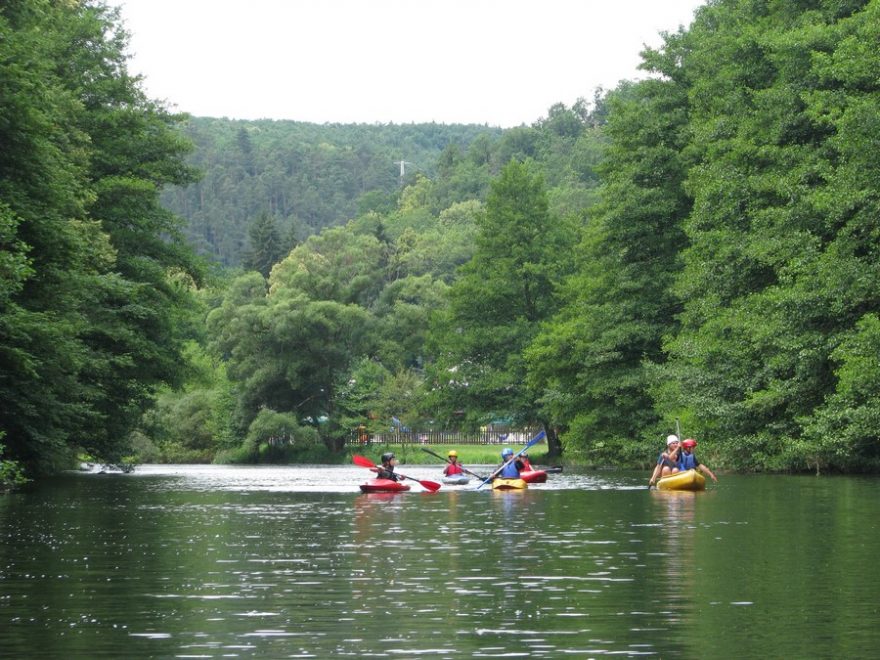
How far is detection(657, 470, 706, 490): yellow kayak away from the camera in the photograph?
39.3 meters

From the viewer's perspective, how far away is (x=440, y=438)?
10131 centimetres

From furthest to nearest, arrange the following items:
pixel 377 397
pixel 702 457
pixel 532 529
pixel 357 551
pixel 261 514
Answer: pixel 377 397
pixel 702 457
pixel 261 514
pixel 532 529
pixel 357 551

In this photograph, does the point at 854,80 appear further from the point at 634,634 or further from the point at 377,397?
the point at 377,397

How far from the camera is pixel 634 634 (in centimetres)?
1345

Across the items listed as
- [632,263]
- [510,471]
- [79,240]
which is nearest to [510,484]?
[510,471]

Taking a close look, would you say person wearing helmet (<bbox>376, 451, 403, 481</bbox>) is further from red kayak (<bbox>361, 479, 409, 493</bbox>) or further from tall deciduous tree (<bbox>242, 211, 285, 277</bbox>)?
tall deciduous tree (<bbox>242, 211, 285, 277</bbox>)

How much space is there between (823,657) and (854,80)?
3502 centimetres

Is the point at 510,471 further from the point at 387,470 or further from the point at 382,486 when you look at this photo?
the point at 382,486

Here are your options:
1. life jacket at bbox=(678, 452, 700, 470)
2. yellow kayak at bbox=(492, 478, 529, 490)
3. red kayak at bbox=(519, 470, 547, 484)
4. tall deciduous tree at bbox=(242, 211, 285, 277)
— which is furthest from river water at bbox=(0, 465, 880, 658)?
tall deciduous tree at bbox=(242, 211, 285, 277)

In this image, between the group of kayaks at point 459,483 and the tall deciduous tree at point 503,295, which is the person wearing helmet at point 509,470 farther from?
the tall deciduous tree at point 503,295

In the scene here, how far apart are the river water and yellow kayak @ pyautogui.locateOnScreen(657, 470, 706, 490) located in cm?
579

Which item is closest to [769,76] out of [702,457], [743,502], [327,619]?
[702,457]

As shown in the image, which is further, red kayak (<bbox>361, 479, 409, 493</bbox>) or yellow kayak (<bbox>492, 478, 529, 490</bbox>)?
yellow kayak (<bbox>492, 478, 529, 490</bbox>)

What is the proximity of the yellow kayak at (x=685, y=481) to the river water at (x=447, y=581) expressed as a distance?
5.79 meters
